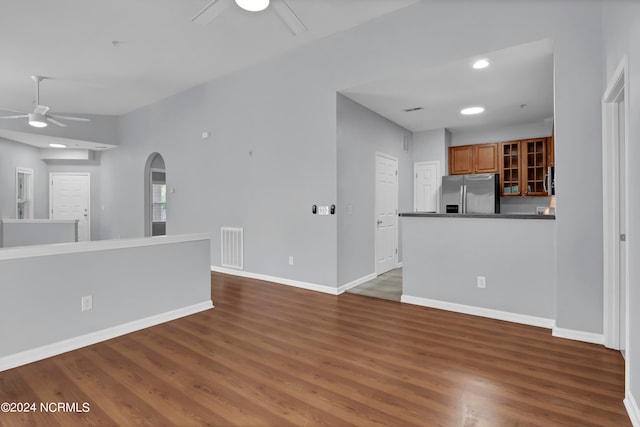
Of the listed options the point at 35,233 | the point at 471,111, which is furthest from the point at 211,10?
the point at 35,233

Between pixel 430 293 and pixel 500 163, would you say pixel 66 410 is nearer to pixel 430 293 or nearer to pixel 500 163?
pixel 430 293

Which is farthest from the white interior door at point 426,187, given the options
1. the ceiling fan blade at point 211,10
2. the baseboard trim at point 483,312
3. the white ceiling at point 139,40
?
the ceiling fan blade at point 211,10

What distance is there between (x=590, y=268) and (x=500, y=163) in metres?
3.65

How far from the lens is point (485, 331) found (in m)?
3.07

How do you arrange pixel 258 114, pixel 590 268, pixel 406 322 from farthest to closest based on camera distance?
pixel 258 114
pixel 406 322
pixel 590 268

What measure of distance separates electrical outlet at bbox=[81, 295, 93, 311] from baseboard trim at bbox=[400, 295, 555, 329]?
3.20 m

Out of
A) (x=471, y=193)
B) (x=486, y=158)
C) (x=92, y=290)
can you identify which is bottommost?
(x=92, y=290)

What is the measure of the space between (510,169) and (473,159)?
2.17 ft

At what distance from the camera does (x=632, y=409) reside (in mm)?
1781


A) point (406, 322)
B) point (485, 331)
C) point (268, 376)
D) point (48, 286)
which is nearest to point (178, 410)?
point (268, 376)

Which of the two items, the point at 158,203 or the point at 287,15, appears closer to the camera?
the point at 287,15

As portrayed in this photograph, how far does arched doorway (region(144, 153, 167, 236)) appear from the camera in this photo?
7.54 m

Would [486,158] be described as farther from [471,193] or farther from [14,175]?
[14,175]

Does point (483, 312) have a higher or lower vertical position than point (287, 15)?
lower
